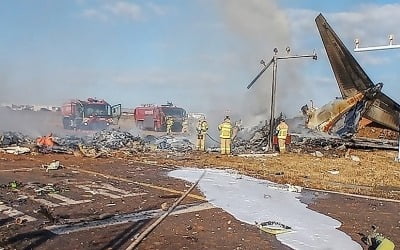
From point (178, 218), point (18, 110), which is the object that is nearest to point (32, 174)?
point (178, 218)

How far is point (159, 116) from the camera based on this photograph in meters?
37.7

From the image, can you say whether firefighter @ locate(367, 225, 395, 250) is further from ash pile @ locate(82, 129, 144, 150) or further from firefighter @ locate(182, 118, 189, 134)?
firefighter @ locate(182, 118, 189, 134)

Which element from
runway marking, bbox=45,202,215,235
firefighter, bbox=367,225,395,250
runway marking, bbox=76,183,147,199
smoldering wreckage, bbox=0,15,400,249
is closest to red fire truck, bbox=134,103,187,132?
smoldering wreckage, bbox=0,15,400,249

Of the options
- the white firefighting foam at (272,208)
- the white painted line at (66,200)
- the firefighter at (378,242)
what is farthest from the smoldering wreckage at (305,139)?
the firefighter at (378,242)

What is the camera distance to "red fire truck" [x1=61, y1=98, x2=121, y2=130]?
117 feet

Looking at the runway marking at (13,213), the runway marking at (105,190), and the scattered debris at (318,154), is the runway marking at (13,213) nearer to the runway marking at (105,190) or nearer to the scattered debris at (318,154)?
the runway marking at (105,190)

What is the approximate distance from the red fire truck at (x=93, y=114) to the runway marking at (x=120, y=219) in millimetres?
27958

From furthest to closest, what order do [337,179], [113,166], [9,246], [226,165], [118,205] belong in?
[226,165], [113,166], [337,179], [118,205], [9,246]

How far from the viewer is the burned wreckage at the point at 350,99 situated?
21.5 meters

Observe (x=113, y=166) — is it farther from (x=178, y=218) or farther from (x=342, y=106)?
(x=342, y=106)

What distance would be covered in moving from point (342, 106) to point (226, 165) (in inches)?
340

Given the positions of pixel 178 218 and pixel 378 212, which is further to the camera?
pixel 378 212

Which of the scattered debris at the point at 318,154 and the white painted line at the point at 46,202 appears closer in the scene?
the white painted line at the point at 46,202

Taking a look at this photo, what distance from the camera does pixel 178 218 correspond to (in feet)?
24.0
